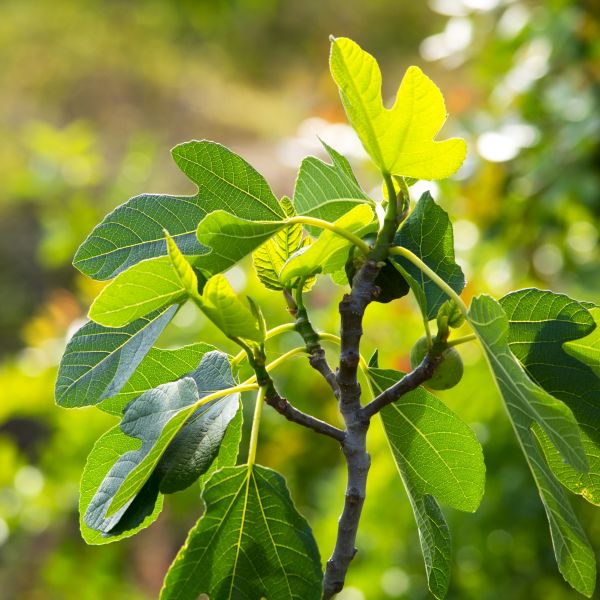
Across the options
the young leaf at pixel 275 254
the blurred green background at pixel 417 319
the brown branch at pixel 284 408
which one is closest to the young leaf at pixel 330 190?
the young leaf at pixel 275 254

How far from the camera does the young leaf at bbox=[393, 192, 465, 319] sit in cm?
65

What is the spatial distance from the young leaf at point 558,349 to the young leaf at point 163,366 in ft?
0.71

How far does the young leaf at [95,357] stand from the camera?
62 centimetres

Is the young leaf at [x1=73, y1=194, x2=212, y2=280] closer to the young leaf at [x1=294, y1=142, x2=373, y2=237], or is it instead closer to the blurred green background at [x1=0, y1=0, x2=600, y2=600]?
the young leaf at [x1=294, y1=142, x2=373, y2=237]

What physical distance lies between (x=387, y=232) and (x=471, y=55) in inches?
73.6

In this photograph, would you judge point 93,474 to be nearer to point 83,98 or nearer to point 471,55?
point 471,55

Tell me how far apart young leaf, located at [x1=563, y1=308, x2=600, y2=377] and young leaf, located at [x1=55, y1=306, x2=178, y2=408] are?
0.86ft

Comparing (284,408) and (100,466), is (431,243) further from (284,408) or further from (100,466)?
(100,466)

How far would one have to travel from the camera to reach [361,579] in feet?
6.20

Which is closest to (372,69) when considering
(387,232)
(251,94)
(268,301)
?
(387,232)

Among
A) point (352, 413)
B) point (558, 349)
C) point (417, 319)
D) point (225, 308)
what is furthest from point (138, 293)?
point (417, 319)

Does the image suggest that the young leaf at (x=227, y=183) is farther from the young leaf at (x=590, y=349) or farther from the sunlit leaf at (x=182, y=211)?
the young leaf at (x=590, y=349)

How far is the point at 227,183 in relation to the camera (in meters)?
0.66

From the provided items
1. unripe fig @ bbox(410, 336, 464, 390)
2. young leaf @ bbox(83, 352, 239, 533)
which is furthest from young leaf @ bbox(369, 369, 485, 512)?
young leaf @ bbox(83, 352, 239, 533)
